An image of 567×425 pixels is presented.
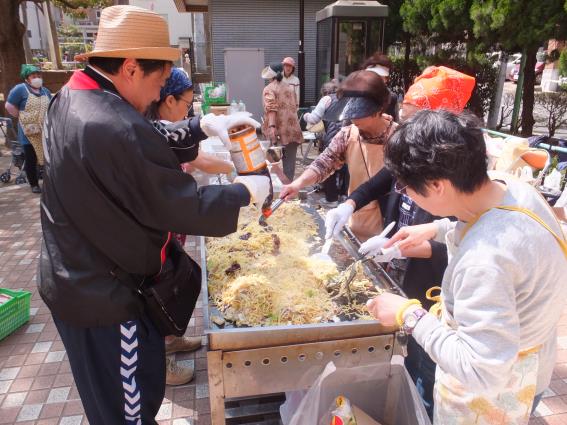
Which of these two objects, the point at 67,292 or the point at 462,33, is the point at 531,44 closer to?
the point at 462,33

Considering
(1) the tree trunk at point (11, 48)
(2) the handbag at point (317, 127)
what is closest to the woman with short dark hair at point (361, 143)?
(2) the handbag at point (317, 127)

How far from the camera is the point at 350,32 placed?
1060 cm

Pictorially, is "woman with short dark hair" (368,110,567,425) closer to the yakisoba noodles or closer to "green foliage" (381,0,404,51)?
the yakisoba noodles

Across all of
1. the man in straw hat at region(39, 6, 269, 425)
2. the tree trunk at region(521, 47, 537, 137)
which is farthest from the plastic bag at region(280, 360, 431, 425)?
the tree trunk at region(521, 47, 537, 137)

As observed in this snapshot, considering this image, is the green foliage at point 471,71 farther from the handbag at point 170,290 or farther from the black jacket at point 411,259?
the handbag at point 170,290

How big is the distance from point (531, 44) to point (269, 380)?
7866mm

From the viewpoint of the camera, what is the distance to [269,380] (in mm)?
1964

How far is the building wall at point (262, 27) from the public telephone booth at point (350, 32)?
352cm

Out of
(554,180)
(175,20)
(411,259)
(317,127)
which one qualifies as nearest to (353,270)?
(411,259)

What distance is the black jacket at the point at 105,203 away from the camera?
63.9 inches

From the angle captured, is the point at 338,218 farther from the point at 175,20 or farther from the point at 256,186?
the point at 175,20

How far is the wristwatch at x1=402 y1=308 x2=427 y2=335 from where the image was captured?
1.43 meters

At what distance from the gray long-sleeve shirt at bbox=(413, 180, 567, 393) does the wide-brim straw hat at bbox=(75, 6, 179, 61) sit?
1.43m

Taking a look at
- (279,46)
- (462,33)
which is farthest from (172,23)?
(462,33)
